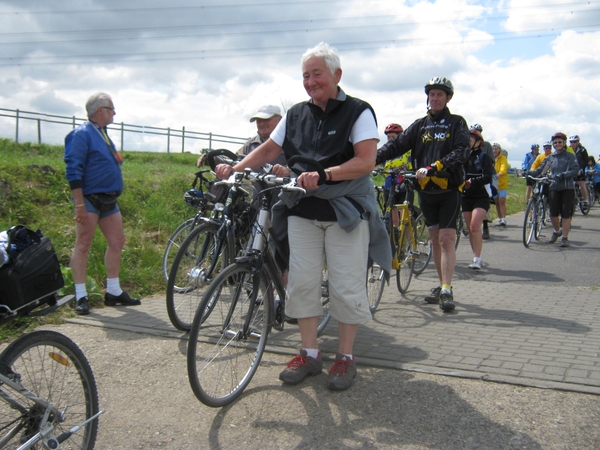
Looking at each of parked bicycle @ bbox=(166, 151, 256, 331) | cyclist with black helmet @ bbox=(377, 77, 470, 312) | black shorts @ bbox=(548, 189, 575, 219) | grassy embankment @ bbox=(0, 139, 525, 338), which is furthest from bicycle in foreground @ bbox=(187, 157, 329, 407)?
black shorts @ bbox=(548, 189, 575, 219)

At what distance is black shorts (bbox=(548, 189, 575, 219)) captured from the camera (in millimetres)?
12375

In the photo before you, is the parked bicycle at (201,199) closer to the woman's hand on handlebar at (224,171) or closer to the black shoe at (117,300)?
the black shoe at (117,300)

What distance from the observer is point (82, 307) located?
611 cm

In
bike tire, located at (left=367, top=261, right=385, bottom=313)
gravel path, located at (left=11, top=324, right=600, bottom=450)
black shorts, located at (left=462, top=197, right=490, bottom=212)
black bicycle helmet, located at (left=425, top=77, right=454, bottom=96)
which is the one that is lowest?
gravel path, located at (left=11, top=324, right=600, bottom=450)

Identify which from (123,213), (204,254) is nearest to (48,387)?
(204,254)

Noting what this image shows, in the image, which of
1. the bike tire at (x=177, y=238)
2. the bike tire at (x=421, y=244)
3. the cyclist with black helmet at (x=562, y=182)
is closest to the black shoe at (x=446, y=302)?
the bike tire at (x=421, y=244)

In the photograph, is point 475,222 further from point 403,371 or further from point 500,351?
point 403,371

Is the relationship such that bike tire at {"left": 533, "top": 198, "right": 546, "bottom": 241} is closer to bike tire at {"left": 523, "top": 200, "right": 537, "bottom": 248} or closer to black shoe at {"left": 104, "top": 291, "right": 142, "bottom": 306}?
bike tire at {"left": 523, "top": 200, "right": 537, "bottom": 248}

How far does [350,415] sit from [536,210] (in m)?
10.1

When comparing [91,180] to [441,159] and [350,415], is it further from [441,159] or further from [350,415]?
[350,415]

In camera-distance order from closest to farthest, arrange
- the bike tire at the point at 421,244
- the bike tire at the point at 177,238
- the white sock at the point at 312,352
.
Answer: the white sock at the point at 312,352 < the bike tire at the point at 177,238 < the bike tire at the point at 421,244

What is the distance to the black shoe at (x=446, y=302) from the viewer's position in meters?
6.43

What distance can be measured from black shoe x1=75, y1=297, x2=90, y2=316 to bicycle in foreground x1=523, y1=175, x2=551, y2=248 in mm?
8496

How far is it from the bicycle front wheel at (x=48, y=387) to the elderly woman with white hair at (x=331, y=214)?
145cm
